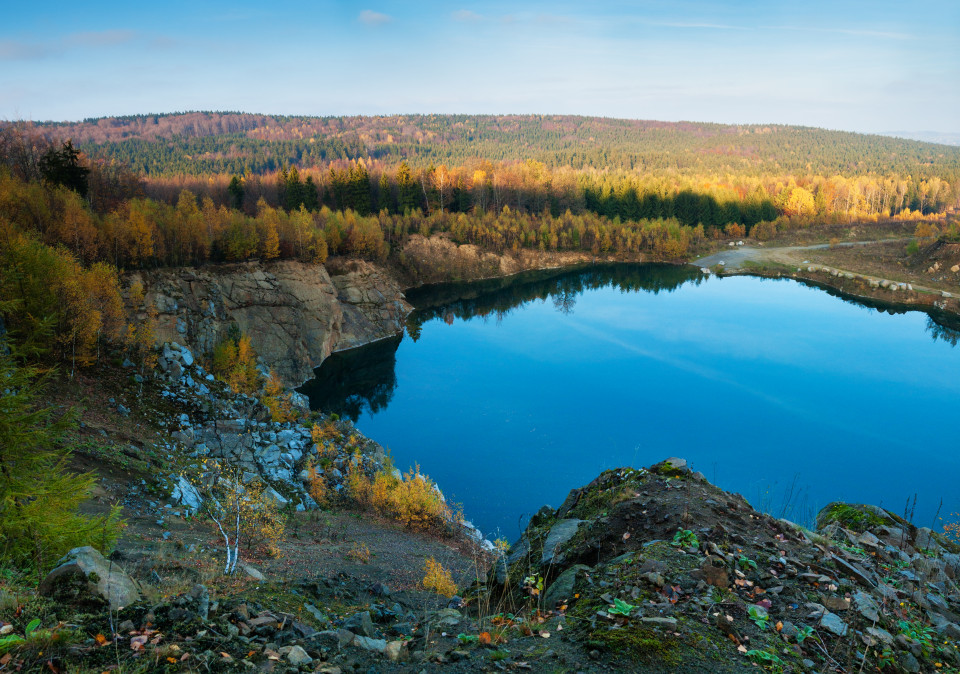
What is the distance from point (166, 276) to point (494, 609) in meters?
39.5

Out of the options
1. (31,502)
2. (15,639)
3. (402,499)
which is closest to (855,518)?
(15,639)

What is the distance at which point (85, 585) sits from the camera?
6129 mm

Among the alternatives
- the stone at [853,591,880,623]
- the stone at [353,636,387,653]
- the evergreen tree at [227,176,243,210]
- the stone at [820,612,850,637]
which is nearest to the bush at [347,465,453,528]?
the stone at [353,636,387,653]

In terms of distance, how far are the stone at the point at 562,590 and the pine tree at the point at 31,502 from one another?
749 cm

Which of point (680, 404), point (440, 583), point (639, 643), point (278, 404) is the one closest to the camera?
point (639, 643)

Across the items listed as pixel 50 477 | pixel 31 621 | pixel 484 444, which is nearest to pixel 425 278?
pixel 484 444

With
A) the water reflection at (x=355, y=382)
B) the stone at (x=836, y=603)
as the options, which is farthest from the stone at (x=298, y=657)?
the water reflection at (x=355, y=382)

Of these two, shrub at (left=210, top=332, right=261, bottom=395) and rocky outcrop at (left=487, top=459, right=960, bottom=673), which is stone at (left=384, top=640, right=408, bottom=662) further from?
shrub at (left=210, top=332, right=261, bottom=395)

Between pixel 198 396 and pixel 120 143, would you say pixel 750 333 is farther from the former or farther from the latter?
pixel 120 143

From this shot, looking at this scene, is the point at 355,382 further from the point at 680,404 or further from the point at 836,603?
the point at 836,603

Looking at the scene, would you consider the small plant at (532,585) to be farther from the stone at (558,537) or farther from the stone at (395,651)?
the stone at (395,651)

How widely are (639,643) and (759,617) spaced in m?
1.91

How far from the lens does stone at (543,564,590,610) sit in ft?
26.2

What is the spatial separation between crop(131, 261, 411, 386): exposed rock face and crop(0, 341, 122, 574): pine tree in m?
25.3
